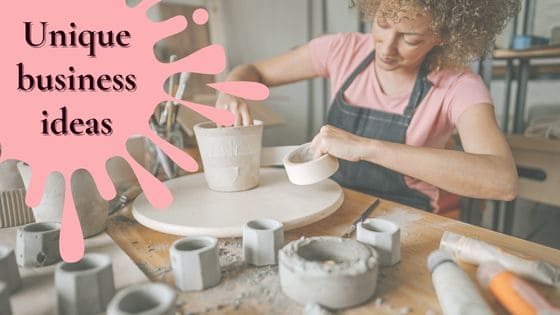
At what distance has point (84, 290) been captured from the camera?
0.48 m

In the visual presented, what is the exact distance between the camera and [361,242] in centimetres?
61

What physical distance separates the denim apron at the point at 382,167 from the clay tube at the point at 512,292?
2.00 feet

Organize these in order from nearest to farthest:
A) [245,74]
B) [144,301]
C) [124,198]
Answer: [144,301] < [124,198] < [245,74]

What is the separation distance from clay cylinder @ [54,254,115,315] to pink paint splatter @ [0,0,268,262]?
0.10 m

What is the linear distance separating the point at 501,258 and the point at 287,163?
0.43 metres

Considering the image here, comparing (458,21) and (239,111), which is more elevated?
(458,21)

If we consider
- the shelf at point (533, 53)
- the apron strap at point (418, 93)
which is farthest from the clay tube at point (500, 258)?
the shelf at point (533, 53)

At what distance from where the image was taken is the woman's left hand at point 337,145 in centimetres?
85

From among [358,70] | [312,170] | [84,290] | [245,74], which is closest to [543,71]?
[358,70]

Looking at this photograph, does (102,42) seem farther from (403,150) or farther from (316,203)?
(403,150)

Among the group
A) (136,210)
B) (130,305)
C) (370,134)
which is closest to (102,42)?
(136,210)

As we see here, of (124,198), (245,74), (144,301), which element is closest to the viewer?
(144,301)

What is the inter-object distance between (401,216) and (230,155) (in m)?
0.39

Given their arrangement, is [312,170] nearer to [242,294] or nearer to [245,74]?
[242,294]
